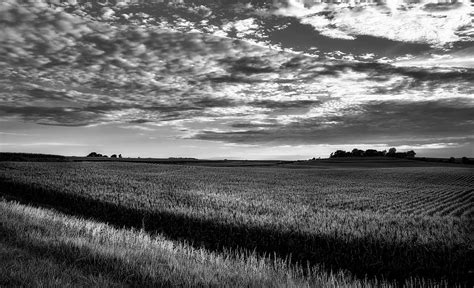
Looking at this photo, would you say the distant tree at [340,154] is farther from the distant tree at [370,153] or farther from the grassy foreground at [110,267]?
the grassy foreground at [110,267]

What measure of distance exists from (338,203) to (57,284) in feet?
78.1

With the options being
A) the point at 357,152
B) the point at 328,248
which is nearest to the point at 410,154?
the point at 357,152

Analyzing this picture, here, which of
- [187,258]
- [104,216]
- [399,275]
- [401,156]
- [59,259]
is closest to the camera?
[59,259]

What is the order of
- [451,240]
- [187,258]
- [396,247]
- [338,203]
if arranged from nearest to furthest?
1. [187,258]
2. [396,247]
3. [451,240]
4. [338,203]

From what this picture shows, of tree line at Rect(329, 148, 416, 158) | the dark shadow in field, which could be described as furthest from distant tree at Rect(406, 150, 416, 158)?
the dark shadow in field

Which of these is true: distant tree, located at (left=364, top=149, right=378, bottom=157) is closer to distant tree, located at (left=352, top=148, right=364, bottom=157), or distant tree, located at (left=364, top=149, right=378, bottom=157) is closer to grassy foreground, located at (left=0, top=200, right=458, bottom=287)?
distant tree, located at (left=352, top=148, right=364, bottom=157)

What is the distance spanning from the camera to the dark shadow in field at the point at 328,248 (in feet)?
35.8

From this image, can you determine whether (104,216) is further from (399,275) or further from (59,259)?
(399,275)

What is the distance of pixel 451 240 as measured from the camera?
13.5m

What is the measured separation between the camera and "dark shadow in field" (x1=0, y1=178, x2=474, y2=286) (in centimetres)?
1091

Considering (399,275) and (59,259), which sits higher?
(59,259)

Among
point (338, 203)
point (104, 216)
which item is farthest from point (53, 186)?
point (338, 203)

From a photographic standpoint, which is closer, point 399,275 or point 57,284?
point 57,284

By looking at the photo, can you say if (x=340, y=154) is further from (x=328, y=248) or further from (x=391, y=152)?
(x=328, y=248)
